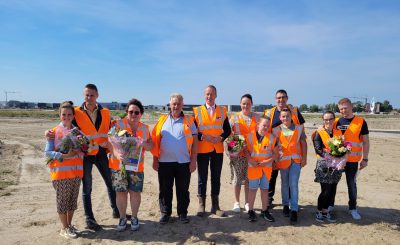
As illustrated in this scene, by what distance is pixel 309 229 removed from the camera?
218 inches

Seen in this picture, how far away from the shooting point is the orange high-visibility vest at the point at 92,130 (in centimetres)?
520

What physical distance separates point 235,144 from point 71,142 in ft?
9.09

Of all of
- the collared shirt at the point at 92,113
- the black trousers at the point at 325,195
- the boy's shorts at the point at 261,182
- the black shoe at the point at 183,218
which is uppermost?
the collared shirt at the point at 92,113

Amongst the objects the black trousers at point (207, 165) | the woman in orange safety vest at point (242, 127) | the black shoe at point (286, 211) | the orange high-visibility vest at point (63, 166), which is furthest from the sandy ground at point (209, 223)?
the orange high-visibility vest at point (63, 166)

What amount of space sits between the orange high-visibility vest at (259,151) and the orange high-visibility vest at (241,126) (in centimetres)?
21

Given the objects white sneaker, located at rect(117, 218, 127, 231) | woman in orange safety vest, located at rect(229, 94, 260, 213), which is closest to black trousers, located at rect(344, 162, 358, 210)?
woman in orange safety vest, located at rect(229, 94, 260, 213)

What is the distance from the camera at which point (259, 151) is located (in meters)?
5.74

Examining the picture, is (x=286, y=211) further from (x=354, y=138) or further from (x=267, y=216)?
(x=354, y=138)

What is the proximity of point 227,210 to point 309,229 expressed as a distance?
167 cm

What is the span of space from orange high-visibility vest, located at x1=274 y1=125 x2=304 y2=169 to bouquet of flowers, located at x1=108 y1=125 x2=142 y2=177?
261cm

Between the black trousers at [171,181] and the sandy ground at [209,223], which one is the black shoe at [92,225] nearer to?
the sandy ground at [209,223]

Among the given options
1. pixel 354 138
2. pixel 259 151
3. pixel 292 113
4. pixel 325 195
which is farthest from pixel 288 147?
pixel 354 138

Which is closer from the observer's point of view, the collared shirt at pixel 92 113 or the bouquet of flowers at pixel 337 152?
the collared shirt at pixel 92 113

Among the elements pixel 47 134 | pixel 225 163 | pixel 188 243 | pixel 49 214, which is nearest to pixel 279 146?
pixel 188 243
